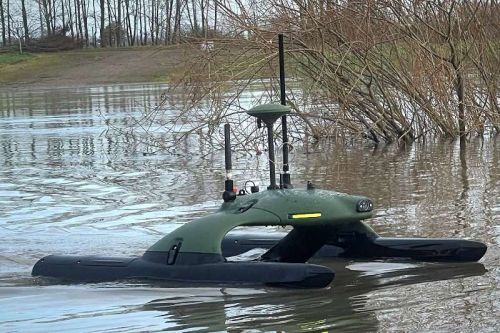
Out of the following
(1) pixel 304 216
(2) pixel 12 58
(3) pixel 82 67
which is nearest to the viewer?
(1) pixel 304 216

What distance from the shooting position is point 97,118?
95.1 ft

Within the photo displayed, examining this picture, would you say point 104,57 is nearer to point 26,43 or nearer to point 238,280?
point 26,43

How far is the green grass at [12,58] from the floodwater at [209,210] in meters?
44.1

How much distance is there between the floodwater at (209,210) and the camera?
22.4ft

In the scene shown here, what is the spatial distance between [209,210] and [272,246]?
9.97 feet

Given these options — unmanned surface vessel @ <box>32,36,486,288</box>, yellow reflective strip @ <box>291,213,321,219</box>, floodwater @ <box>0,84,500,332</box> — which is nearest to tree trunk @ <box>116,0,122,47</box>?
floodwater @ <box>0,84,500,332</box>

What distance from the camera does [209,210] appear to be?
11.8m

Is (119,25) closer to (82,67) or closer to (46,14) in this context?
(46,14)

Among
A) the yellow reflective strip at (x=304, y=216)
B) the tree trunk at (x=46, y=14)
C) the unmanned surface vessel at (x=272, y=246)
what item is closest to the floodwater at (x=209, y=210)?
the unmanned surface vessel at (x=272, y=246)

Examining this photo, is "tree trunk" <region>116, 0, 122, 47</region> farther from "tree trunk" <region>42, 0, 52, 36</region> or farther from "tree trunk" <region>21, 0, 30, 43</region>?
"tree trunk" <region>21, 0, 30, 43</region>

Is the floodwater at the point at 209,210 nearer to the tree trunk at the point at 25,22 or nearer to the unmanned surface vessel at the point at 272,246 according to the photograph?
the unmanned surface vessel at the point at 272,246

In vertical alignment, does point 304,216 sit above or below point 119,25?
below

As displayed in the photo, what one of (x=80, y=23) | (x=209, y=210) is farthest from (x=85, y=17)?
(x=209, y=210)

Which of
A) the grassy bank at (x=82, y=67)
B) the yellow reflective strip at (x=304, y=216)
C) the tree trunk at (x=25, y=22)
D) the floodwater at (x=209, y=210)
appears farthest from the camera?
the tree trunk at (x=25, y=22)
